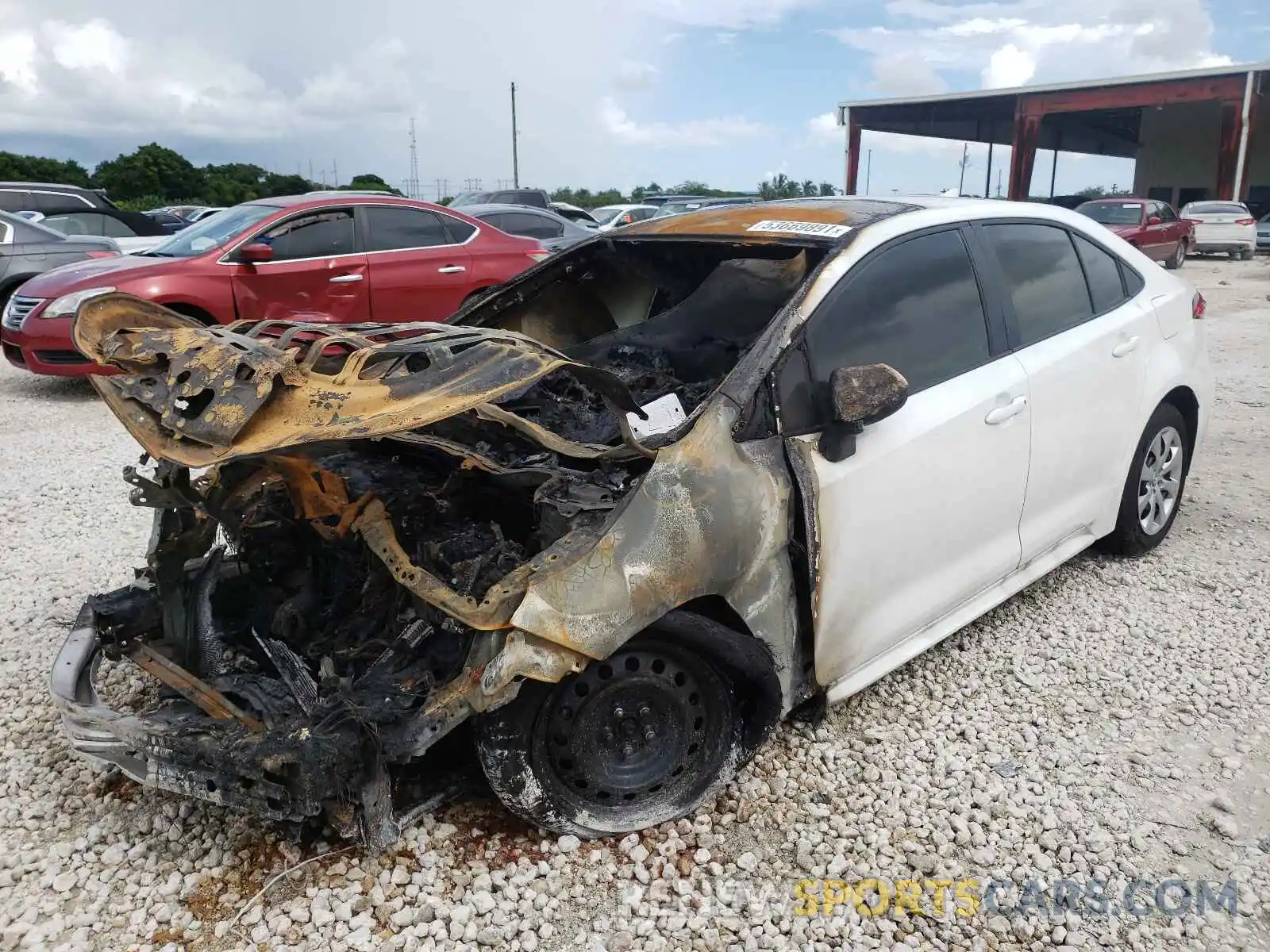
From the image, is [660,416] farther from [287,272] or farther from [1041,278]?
[287,272]

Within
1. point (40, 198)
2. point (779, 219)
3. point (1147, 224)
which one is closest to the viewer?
point (779, 219)

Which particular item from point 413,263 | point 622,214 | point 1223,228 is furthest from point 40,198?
point 1223,228

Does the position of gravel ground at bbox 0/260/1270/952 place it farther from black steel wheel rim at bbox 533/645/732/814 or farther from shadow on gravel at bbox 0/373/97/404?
shadow on gravel at bbox 0/373/97/404

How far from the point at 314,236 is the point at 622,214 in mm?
11773

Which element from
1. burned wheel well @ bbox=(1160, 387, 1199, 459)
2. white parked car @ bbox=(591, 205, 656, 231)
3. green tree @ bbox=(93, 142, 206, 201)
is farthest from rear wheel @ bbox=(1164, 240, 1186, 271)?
green tree @ bbox=(93, 142, 206, 201)

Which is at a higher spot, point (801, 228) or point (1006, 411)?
point (801, 228)

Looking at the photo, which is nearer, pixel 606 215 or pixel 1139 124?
pixel 606 215

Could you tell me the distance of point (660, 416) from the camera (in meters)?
3.10

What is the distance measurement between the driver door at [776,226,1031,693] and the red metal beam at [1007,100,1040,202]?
28.0 metres

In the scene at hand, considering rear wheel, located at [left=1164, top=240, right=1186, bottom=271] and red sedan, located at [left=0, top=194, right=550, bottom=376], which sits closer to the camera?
red sedan, located at [left=0, top=194, right=550, bottom=376]

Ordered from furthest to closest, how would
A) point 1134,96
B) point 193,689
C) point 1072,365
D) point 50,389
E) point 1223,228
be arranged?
point 1134,96 < point 1223,228 < point 50,389 < point 1072,365 < point 193,689

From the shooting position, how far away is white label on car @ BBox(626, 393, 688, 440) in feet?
9.87

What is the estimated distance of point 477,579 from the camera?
2498mm

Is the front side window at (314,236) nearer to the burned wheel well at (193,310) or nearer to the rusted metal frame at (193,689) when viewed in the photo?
the burned wheel well at (193,310)
